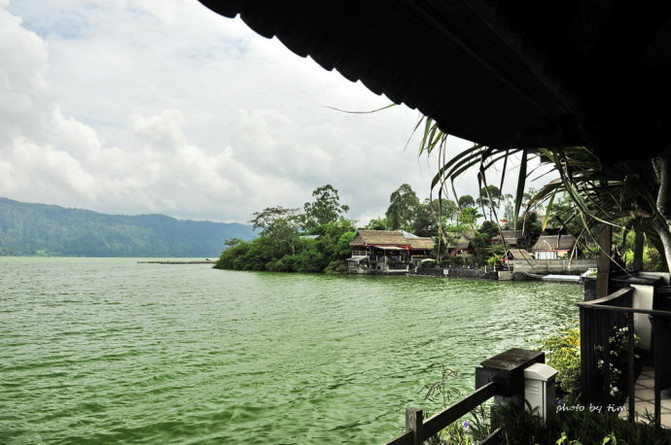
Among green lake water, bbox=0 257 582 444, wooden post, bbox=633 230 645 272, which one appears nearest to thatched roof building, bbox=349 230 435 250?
green lake water, bbox=0 257 582 444

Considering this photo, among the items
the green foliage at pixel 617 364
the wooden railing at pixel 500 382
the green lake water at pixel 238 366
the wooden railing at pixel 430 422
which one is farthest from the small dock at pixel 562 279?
the wooden railing at pixel 430 422

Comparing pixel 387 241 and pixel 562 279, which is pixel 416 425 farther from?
pixel 387 241

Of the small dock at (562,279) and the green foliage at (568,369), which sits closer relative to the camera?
the green foliage at (568,369)

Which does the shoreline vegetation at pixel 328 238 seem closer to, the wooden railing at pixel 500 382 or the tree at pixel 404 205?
the tree at pixel 404 205

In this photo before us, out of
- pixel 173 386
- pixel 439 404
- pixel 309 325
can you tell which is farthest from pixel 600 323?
pixel 309 325

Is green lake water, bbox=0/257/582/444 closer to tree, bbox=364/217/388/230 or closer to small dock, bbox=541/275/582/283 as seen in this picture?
small dock, bbox=541/275/582/283

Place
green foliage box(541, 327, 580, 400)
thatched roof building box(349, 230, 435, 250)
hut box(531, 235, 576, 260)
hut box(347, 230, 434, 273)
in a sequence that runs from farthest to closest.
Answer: thatched roof building box(349, 230, 435, 250) → hut box(347, 230, 434, 273) → hut box(531, 235, 576, 260) → green foliage box(541, 327, 580, 400)

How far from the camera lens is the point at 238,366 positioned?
9055mm

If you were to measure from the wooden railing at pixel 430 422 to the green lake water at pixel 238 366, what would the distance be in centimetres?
305

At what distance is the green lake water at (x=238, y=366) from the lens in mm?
5906

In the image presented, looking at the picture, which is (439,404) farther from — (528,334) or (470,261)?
(470,261)

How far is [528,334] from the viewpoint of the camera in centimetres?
1159

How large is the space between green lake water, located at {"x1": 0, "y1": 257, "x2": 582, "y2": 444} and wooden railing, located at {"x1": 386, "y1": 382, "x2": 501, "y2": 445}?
3054 millimetres

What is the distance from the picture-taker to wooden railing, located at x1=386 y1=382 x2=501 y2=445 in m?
2.02
